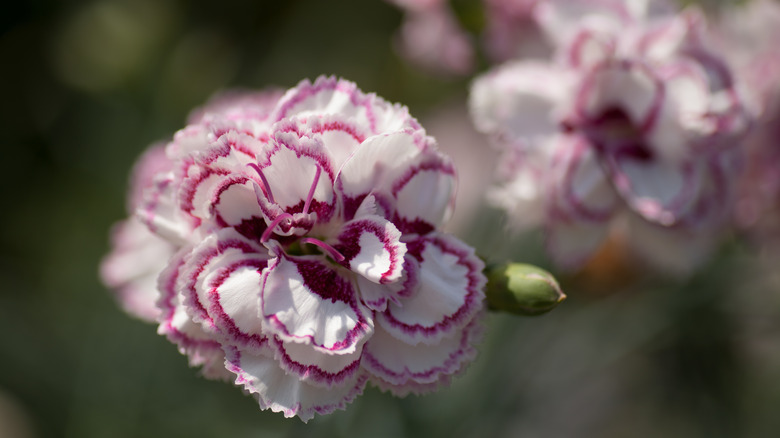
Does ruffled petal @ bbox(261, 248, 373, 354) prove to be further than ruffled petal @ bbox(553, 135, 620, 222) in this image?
No

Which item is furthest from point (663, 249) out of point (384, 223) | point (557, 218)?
point (384, 223)

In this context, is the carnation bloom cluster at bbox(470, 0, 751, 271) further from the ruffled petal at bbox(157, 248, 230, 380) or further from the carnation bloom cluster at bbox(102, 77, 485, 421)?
the ruffled petal at bbox(157, 248, 230, 380)

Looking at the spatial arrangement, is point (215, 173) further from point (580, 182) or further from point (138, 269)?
point (580, 182)

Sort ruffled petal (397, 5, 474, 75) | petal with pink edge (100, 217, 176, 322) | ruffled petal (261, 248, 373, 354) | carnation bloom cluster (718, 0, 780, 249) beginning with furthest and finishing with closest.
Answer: ruffled petal (397, 5, 474, 75)
carnation bloom cluster (718, 0, 780, 249)
petal with pink edge (100, 217, 176, 322)
ruffled petal (261, 248, 373, 354)

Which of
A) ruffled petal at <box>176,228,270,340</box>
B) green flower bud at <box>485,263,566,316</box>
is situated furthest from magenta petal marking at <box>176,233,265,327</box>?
green flower bud at <box>485,263,566,316</box>

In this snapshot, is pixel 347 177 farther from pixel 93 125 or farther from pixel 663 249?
pixel 93 125

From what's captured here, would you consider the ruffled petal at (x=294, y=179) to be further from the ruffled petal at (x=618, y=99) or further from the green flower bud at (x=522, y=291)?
the ruffled petal at (x=618, y=99)
